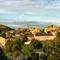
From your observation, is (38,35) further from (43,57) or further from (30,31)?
(43,57)

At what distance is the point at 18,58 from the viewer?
1695 cm

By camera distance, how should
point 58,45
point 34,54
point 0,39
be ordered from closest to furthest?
point 58,45 → point 34,54 → point 0,39

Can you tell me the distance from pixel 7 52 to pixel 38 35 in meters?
14.7

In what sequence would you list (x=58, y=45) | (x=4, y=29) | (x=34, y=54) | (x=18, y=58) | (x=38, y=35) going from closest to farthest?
1. (x=18, y=58)
2. (x=58, y=45)
3. (x=34, y=54)
4. (x=38, y=35)
5. (x=4, y=29)

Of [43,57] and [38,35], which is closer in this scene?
[43,57]

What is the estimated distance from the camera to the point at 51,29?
40844 mm

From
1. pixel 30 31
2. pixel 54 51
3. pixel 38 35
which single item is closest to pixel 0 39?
pixel 38 35

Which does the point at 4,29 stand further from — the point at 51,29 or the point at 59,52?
the point at 59,52

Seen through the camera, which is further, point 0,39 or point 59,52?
point 0,39

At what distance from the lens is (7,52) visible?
2192cm

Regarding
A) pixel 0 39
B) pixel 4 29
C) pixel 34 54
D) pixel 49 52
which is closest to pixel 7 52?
pixel 34 54

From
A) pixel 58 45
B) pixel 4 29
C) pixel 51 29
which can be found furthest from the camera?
pixel 4 29

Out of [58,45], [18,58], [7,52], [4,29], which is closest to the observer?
[18,58]

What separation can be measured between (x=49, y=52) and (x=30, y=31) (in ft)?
74.7
